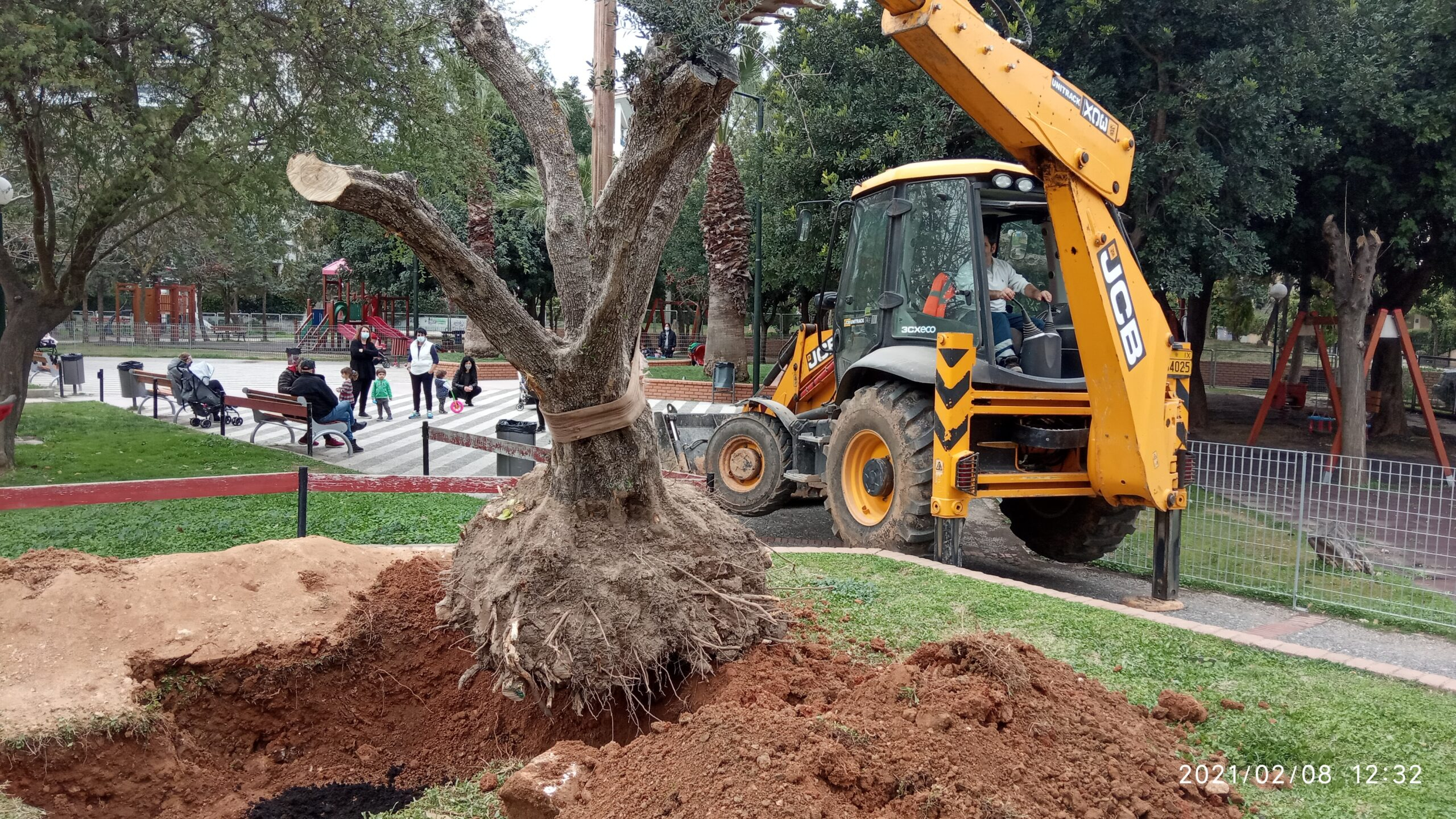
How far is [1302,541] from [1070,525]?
2064mm

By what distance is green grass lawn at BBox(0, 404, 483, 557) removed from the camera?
7293 millimetres

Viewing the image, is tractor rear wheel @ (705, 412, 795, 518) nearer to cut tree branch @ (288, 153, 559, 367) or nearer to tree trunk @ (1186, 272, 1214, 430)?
cut tree branch @ (288, 153, 559, 367)

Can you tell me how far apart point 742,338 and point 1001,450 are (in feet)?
56.7

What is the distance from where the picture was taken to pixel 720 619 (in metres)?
4.27

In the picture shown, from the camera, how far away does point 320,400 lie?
12828mm

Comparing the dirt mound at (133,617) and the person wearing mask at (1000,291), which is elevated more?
the person wearing mask at (1000,291)

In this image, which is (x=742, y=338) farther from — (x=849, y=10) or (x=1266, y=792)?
(x=1266, y=792)

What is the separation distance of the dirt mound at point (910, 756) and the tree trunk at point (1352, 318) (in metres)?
10.4

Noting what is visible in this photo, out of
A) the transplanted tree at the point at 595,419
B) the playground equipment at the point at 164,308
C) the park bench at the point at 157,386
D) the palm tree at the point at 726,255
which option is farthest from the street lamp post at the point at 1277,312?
the playground equipment at the point at 164,308

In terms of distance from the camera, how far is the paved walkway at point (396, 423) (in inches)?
490

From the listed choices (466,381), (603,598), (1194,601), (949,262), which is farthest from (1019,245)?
(466,381)

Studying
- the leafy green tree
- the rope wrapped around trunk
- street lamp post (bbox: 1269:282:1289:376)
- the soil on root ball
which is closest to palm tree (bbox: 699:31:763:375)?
street lamp post (bbox: 1269:282:1289:376)

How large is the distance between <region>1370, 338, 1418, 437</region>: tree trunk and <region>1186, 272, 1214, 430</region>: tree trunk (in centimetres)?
313

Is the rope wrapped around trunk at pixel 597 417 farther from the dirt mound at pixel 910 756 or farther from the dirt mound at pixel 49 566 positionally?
the dirt mound at pixel 49 566
